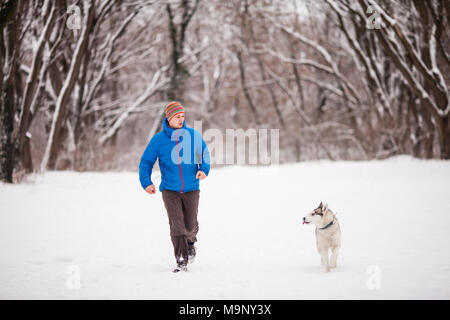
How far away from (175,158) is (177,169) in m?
0.11

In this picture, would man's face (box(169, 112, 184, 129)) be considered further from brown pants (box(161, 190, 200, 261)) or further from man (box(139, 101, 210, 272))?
brown pants (box(161, 190, 200, 261))

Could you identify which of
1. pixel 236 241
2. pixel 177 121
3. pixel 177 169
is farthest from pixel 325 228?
pixel 236 241

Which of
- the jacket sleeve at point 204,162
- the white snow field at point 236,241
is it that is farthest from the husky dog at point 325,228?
the jacket sleeve at point 204,162

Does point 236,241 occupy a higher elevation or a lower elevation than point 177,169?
lower

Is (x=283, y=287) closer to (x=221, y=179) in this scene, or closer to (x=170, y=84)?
(x=221, y=179)

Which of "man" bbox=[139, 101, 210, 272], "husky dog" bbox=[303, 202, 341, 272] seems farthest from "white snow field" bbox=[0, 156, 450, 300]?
"man" bbox=[139, 101, 210, 272]

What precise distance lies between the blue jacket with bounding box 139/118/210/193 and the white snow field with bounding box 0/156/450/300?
885 millimetres

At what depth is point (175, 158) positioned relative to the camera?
4219mm

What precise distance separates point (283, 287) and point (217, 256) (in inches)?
56.6

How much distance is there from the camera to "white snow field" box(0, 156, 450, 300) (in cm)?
376

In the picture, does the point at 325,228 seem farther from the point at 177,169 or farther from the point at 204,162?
the point at 177,169

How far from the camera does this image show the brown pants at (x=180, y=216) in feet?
13.9
